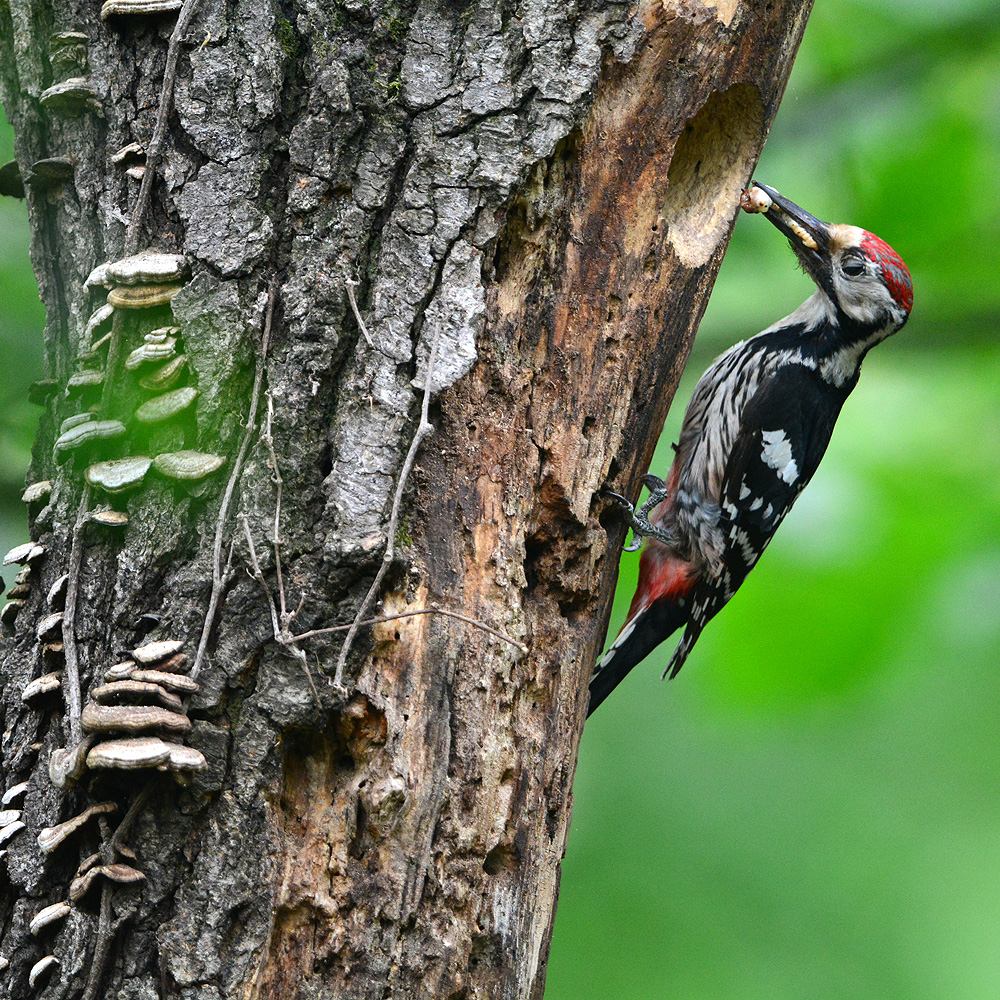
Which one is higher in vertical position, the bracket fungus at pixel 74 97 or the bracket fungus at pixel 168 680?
the bracket fungus at pixel 74 97

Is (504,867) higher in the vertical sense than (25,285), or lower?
lower

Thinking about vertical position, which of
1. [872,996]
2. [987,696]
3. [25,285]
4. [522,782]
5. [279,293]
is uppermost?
[279,293]

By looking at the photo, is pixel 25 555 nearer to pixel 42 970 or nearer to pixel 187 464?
pixel 187 464

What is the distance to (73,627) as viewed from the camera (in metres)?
1.93

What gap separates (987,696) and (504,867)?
5699 mm

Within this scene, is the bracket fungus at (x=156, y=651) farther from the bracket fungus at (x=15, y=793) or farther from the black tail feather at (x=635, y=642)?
the black tail feather at (x=635, y=642)

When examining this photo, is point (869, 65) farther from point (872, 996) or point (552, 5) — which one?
point (872, 996)

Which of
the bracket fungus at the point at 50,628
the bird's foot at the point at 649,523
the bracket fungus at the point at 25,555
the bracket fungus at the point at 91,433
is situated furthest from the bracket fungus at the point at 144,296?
the bird's foot at the point at 649,523

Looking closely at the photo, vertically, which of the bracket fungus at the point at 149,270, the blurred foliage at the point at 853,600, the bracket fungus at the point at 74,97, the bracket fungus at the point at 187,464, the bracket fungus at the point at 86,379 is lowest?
the blurred foliage at the point at 853,600

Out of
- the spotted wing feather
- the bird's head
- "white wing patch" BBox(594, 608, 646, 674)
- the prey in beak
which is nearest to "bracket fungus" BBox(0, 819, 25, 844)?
"white wing patch" BBox(594, 608, 646, 674)

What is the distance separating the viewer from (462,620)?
6.41ft

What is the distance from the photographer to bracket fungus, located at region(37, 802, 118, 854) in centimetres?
177

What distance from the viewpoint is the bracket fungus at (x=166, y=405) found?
6.40 ft

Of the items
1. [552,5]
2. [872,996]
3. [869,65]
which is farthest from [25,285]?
[872,996]
